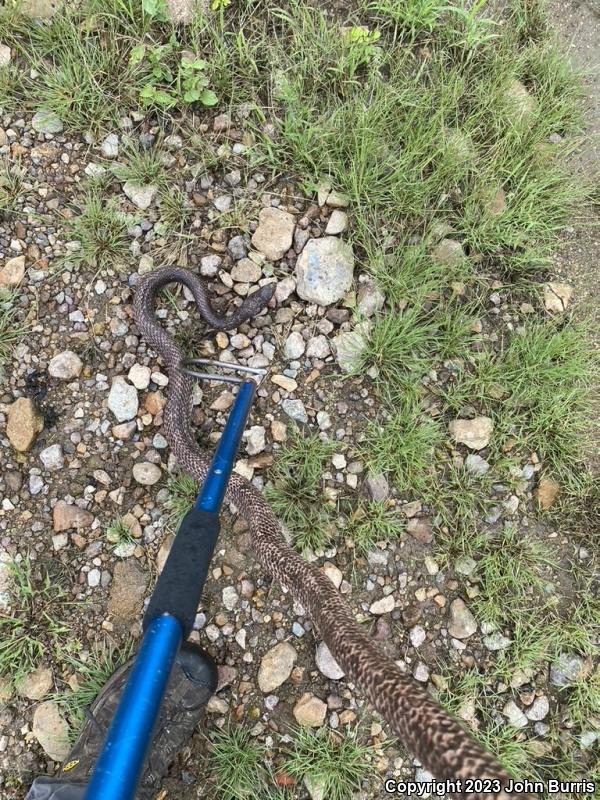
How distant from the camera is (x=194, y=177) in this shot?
395 centimetres

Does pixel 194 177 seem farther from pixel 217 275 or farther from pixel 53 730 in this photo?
pixel 53 730

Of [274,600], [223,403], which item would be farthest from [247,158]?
[274,600]

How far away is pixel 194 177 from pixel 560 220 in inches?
104

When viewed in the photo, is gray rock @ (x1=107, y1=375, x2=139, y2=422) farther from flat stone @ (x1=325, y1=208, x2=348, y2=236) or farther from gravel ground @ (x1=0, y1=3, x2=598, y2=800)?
flat stone @ (x1=325, y1=208, x2=348, y2=236)

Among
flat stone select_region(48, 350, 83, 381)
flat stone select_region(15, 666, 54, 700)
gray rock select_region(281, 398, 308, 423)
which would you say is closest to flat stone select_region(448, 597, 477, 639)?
gray rock select_region(281, 398, 308, 423)

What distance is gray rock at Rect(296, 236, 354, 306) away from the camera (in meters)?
3.82

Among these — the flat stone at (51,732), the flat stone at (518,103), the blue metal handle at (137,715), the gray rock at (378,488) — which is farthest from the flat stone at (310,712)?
the flat stone at (518,103)

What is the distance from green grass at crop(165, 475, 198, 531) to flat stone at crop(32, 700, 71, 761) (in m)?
1.26

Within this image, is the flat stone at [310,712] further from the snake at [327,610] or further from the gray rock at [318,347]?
the gray rock at [318,347]

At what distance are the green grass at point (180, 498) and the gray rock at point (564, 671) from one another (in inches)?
98.7

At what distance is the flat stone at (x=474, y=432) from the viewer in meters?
3.79

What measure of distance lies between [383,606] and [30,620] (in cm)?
217

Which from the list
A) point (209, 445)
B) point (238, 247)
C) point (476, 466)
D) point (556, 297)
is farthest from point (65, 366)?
point (556, 297)

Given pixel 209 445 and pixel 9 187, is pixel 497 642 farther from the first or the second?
pixel 9 187
